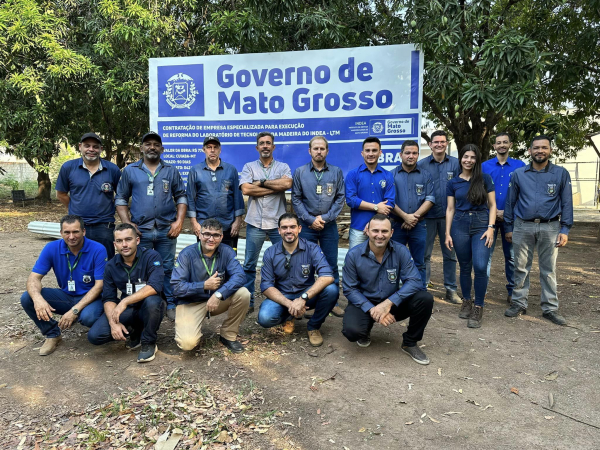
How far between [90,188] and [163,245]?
35.9 inches

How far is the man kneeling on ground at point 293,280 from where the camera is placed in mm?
3941

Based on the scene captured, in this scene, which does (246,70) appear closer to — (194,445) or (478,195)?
(478,195)

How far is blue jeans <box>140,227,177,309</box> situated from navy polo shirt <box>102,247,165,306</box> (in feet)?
1.89

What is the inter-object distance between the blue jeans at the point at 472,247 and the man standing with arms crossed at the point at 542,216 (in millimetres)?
447

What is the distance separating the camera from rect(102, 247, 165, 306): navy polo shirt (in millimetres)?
3764

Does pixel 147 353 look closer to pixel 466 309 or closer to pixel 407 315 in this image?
pixel 407 315

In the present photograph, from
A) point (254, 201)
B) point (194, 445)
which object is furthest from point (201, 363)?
point (254, 201)

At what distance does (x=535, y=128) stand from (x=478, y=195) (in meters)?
2.66

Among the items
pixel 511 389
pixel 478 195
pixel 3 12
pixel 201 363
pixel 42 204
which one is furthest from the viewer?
pixel 42 204

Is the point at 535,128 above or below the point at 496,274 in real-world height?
above

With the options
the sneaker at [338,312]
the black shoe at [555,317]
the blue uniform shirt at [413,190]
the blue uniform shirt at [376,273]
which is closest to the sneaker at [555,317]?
the black shoe at [555,317]

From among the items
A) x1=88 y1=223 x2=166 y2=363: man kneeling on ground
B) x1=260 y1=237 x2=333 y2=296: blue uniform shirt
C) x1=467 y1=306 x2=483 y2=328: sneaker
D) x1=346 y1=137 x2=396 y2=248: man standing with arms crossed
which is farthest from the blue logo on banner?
x1=467 y1=306 x2=483 y2=328: sneaker

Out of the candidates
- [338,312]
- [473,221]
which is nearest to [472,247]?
[473,221]

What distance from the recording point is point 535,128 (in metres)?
6.25
